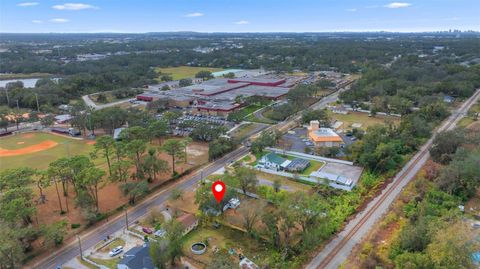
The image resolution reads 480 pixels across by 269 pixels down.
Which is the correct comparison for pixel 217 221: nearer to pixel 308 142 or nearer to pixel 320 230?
pixel 320 230

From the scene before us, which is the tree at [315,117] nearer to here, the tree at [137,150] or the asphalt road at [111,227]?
the asphalt road at [111,227]

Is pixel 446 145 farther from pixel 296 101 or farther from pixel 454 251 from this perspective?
pixel 296 101

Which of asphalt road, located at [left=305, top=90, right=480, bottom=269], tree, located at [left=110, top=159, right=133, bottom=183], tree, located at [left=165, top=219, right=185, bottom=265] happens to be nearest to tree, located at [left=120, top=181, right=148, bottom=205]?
tree, located at [left=110, top=159, right=133, bottom=183]

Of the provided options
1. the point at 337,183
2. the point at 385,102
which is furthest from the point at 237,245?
the point at 385,102

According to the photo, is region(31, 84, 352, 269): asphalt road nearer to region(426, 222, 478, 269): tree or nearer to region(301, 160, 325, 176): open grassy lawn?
region(301, 160, 325, 176): open grassy lawn

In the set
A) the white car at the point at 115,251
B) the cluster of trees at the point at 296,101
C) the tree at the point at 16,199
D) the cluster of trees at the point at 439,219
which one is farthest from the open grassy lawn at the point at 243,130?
the tree at the point at 16,199

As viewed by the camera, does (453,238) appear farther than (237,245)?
No
